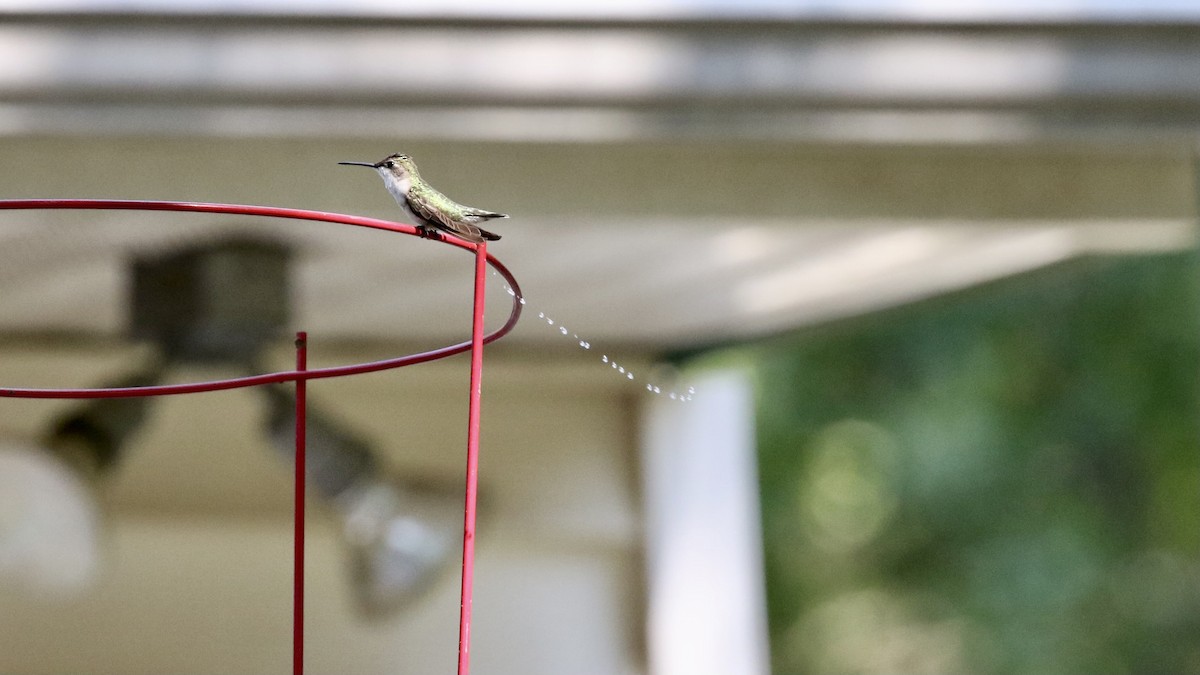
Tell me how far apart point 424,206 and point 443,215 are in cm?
2

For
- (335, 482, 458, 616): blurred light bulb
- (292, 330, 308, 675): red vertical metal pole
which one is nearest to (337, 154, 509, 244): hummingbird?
(292, 330, 308, 675): red vertical metal pole

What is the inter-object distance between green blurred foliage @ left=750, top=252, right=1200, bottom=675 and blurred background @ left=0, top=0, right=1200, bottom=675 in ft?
16.5

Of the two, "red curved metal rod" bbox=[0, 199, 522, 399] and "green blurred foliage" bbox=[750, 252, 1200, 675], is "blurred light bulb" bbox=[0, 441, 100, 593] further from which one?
"green blurred foliage" bbox=[750, 252, 1200, 675]

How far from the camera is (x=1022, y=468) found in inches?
394

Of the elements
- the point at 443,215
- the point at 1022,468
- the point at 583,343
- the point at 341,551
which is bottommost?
the point at 341,551

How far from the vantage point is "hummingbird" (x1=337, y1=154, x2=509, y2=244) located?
48.2 inches

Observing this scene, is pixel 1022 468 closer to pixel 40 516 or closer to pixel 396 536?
pixel 396 536

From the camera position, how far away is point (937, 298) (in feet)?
11.9

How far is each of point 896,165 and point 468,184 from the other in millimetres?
872

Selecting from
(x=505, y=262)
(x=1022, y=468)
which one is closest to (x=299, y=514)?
(x=505, y=262)

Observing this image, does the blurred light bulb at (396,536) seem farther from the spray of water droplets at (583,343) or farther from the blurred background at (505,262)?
the spray of water droplets at (583,343)

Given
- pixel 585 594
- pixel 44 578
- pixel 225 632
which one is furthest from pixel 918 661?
pixel 44 578

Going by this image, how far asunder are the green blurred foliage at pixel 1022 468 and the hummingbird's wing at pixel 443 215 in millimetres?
8165

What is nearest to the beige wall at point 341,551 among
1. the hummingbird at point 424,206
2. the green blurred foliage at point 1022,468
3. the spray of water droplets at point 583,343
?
the spray of water droplets at point 583,343
